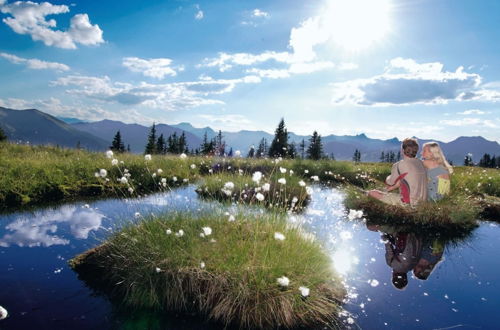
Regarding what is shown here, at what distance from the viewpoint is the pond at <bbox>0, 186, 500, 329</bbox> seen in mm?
4280

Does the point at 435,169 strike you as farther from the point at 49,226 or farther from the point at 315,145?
the point at 315,145

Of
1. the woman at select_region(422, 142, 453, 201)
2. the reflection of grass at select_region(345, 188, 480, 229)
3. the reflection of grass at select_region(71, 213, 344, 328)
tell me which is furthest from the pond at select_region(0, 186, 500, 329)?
the woman at select_region(422, 142, 453, 201)

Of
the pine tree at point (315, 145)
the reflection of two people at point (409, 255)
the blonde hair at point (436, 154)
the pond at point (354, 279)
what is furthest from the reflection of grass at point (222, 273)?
the pine tree at point (315, 145)

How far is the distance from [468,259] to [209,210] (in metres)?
5.71

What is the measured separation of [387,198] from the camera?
9.95 meters

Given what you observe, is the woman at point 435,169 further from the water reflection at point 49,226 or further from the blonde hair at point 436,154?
the water reflection at point 49,226

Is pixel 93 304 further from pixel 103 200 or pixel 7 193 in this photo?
pixel 7 193

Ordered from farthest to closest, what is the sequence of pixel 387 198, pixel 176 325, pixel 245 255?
pixel 387 198 < pixel 245 255 < pixel 176 325

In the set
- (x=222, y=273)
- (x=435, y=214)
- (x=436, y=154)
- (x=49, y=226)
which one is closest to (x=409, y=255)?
(x=435, y=214)

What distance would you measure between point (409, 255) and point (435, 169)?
3.53 m

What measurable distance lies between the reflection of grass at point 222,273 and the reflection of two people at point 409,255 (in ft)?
4.91

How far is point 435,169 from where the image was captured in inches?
364

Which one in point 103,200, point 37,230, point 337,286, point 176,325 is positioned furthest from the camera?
point 103,200

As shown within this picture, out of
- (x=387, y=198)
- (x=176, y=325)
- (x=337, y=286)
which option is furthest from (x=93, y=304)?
(x=387, y=198)
